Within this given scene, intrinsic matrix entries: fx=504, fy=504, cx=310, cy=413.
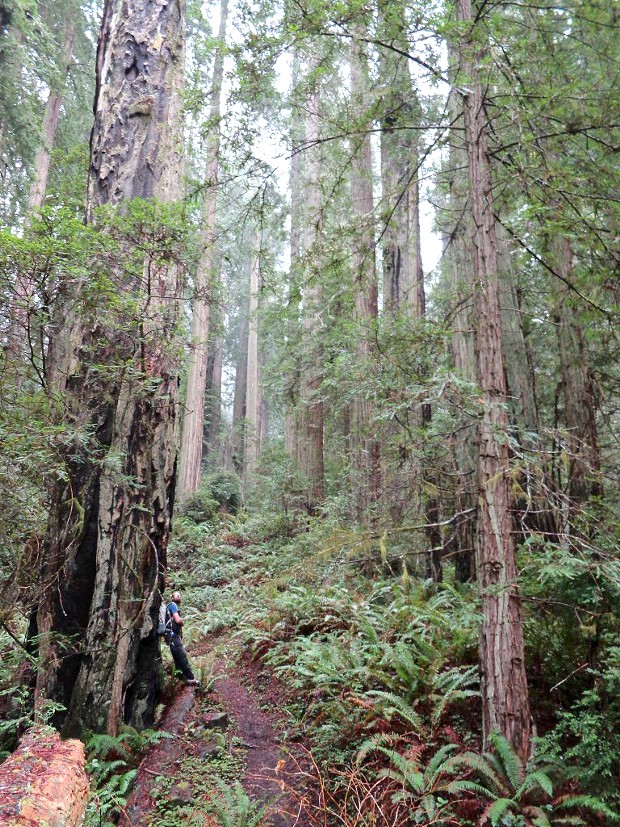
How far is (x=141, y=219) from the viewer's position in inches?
154

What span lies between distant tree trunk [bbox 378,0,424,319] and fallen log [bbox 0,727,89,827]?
4.85 meters

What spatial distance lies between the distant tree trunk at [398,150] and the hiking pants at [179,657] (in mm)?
4528

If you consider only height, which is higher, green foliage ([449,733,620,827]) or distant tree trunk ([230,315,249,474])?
distant tree trunk ([230,315,249,474])

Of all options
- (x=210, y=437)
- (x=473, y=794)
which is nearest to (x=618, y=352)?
(x=473, y=794)

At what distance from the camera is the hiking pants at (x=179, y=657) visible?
18.5 ft

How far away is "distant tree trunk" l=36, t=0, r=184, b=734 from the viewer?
427 centimetres

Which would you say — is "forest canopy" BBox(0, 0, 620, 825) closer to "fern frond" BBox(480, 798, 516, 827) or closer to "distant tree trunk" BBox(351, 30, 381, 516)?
"fern frond" BBox(480, 798, 516, 827)

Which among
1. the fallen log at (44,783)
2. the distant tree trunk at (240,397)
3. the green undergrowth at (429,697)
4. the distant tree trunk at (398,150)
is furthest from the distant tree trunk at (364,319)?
the distant tree trunk at (240,397)

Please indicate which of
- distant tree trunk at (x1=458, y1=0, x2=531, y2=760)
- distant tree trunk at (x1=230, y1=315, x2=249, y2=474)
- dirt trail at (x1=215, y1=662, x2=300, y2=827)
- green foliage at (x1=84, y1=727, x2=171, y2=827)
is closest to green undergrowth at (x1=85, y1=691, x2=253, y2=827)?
green foliage at (x1=84, y1=727, x2=171, y2=827)

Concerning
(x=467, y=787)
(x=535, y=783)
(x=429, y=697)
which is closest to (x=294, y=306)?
(x=429, y=697)

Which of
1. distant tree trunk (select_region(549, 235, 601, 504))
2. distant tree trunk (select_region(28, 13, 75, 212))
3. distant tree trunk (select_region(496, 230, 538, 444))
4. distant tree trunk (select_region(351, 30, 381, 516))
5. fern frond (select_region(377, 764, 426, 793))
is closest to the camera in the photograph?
fern frond (select_region(377, 764, 426, 793))

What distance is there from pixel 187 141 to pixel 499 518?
16.3 feet

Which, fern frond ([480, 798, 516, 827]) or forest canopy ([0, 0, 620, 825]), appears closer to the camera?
fern frond ([480, 798, 516, 827])

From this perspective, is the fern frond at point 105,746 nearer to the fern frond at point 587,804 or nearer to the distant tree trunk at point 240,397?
the fern frond at point 587,804
